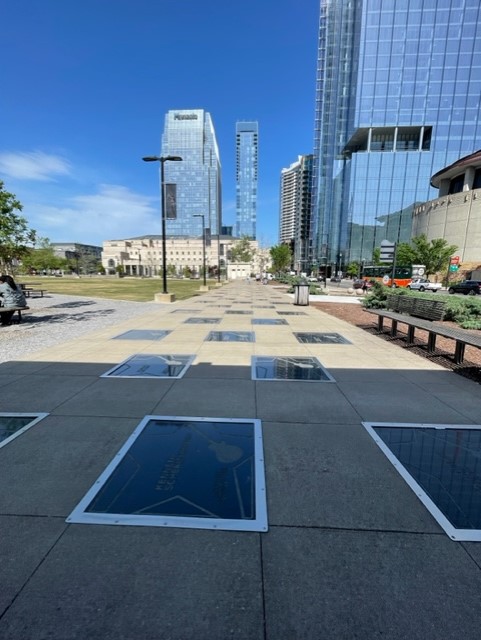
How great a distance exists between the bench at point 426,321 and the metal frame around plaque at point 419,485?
2.34 meters

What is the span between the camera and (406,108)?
8006 centimetres

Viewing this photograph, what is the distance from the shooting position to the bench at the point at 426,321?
22.1 feet

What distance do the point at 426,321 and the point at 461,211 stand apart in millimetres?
60492

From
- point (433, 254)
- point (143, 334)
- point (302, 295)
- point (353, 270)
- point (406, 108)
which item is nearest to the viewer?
point (143, 334)

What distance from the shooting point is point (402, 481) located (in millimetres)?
3109

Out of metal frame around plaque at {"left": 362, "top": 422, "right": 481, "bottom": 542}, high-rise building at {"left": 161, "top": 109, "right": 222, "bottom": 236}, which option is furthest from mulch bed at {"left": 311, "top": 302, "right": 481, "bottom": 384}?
high-rise building at {"left": 161, "top": 109, "right": 222, "bottom": 236}

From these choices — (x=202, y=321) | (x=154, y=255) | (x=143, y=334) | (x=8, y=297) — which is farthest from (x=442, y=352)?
(x=154, y=255)

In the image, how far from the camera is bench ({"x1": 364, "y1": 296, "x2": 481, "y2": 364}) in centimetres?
Answer: 674

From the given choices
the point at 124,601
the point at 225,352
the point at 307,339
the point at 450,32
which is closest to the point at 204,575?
the point at 124,601

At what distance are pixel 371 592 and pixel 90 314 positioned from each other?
14812mm

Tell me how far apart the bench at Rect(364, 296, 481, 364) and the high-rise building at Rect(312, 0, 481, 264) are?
229ft

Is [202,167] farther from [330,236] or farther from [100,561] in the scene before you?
[100,561]

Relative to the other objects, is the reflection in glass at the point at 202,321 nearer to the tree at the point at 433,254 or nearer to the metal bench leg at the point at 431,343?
the metal bench leg at the point at 431,343

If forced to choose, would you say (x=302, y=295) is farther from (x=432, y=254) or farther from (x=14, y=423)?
(x=432, y=254)
